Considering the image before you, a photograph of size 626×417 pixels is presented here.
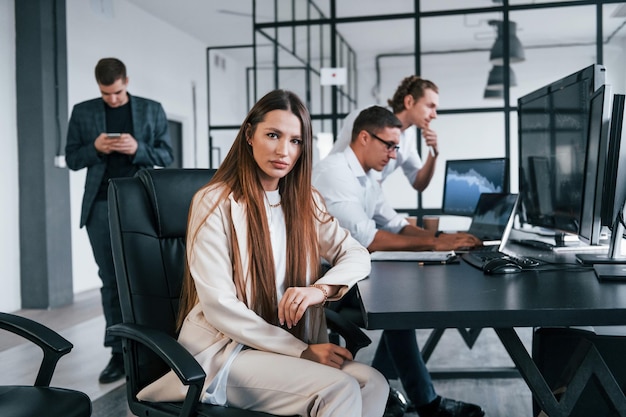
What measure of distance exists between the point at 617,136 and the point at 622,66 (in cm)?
390

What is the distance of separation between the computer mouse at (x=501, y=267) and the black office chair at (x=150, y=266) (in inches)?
14.6

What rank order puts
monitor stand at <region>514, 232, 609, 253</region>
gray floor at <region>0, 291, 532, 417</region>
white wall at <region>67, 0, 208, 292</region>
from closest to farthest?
monitor stand at <region>514, 232, 609, 253</region>, gray floor at <region>0, 291, 532, 417</region>, white wall at <region>67, 0, 208, 292</region>

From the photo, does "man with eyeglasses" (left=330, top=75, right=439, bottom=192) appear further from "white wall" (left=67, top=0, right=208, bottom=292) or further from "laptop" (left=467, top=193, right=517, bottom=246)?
"white wall" (left=67, top=0, right=208, bottom=292)

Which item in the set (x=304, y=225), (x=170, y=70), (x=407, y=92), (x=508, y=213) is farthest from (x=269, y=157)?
(x=170, y=70)

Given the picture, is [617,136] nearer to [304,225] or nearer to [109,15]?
[304,225]

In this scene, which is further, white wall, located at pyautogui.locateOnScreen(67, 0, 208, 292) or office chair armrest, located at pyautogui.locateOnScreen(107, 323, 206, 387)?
white wall, located at pyautogui.locateOnScreen(67, 0, 208, 292)

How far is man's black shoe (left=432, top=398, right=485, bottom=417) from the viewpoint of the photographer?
2.47 m

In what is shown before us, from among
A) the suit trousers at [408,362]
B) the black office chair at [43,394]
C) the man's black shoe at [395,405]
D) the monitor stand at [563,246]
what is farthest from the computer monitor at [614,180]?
the black office chair at [43,394]

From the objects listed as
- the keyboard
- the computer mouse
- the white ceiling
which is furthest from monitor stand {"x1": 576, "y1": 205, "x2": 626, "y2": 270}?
the white ceiling

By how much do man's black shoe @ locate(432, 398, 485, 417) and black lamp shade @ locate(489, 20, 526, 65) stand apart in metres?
3.64

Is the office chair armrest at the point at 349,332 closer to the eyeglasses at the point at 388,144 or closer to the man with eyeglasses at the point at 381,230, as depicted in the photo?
the man with eyeglasses at the point at 381,230

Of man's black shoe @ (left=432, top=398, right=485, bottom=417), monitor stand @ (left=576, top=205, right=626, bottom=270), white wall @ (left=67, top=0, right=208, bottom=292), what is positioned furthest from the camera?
white wall @ (left=67, top=0, right=208, bottom=292)

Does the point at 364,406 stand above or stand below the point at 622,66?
below

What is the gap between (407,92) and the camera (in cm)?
371
